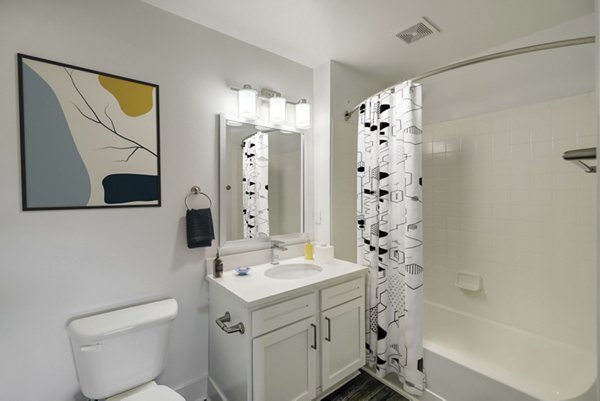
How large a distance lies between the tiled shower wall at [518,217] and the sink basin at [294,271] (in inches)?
49.0

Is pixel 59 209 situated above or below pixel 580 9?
below

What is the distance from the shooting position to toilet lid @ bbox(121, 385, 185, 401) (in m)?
1.25

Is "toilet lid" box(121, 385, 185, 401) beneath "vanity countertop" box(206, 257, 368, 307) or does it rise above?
beneath

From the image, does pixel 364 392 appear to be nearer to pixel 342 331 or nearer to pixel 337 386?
pixel 337 386

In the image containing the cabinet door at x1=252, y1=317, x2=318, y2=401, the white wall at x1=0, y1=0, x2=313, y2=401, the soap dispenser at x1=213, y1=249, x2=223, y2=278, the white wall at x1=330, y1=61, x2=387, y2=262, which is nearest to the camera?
the white wall at x1=0, y1=0, x2=313, y2=401

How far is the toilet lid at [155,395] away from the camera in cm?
125

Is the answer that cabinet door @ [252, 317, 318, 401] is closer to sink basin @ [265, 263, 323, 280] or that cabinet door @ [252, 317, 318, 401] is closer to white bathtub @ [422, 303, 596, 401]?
sink basin @ [265, 263, 323, 280]

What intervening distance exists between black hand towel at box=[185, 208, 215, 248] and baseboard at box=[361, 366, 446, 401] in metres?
1.55

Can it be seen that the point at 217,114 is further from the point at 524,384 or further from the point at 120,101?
the point at 524,384

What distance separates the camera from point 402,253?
1825 mm

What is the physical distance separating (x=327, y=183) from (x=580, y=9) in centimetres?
188

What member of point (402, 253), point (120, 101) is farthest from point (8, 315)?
point (402, 253)

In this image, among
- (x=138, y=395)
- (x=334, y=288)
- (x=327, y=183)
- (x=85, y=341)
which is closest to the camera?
(x=85, y=341)

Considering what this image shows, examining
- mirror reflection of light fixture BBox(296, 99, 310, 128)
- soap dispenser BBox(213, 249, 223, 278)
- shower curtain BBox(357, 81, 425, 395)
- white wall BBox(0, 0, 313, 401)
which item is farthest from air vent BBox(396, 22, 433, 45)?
soap dispenser BBox(213, 249, 223, 278)
